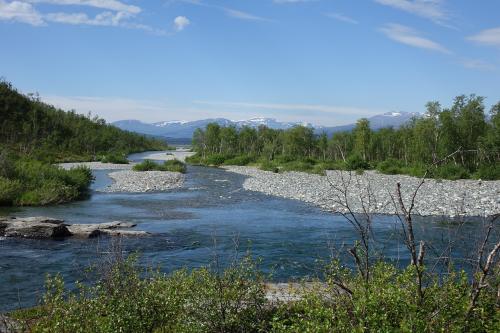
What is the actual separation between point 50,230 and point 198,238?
625 cm

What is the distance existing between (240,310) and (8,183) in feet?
85.3

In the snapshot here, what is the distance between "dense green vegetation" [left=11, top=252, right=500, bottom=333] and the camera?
5598mm

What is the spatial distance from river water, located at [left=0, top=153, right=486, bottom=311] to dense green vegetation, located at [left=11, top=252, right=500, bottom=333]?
73 cm

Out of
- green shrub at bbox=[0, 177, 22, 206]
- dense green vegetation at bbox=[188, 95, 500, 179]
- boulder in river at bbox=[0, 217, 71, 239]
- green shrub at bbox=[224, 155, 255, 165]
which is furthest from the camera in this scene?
green shrub at bbox=[224, 155, 255, 165]

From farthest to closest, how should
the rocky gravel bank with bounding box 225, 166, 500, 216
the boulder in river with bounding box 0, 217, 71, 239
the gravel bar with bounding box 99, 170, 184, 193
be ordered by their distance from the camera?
the gravel bar with bounding box 99, 170, 184, 193 < the rocky gravel bank with bounding box 225, 166, 500, 216 < the boulder in river with bounding box 0, 217, 71, 239

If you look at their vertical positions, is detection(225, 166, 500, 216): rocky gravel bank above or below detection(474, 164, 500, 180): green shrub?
below

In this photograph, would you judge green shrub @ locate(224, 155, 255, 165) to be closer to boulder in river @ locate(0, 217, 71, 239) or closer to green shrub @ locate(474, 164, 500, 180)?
green shrub @ locate(474, 164, 500, 180)

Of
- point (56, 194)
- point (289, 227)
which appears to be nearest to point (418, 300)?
point (289, 227)

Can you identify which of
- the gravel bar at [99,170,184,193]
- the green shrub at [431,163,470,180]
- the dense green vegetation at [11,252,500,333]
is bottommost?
the gravel bar at [99,170,184,193]

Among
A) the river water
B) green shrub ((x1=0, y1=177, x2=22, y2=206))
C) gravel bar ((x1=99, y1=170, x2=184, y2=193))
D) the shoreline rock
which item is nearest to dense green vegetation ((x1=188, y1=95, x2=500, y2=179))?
the river water

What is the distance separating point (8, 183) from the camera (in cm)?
2842

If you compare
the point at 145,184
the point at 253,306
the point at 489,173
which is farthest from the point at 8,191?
the point at 489,173

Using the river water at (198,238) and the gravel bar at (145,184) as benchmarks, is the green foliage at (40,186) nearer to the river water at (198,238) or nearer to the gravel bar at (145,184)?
the river water at (198,238)

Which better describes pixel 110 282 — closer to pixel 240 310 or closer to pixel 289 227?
pixel 240 310
